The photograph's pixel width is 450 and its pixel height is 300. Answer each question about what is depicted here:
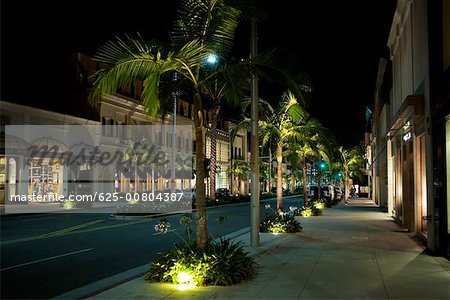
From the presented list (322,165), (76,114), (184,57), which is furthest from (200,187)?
(76,114)

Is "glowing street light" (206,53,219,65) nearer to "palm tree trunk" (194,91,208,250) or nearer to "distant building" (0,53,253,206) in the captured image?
"palm tree trunk" (194,91,208,250)

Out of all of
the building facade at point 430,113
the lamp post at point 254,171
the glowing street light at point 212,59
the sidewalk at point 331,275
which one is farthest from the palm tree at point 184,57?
the building facade at point 430,113

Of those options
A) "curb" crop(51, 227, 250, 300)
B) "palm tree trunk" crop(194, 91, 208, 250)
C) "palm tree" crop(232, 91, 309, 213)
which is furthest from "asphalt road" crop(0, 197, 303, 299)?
"palm tree" crop(232, 91, 309, 213)

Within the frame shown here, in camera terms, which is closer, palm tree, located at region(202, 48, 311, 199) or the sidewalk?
the sidewalk

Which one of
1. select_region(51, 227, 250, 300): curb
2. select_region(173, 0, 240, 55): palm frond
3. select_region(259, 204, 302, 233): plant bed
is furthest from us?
select_region(259, 204, 302, 233): plant bed

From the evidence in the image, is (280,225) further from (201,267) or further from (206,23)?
(206,23)

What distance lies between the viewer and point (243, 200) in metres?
47.8

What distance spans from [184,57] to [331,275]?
482 cm

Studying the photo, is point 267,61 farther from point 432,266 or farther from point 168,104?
point 432,266

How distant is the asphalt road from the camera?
985 cm

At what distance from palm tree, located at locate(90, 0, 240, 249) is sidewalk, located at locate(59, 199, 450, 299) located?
145cm

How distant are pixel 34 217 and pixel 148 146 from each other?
69.8ft

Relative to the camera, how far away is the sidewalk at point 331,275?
817 centimetres

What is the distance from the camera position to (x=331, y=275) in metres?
9.71
